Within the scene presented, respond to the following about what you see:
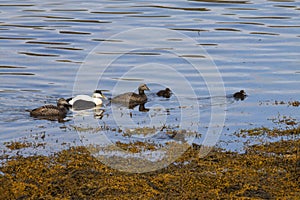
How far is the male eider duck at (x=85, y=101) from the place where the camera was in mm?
16125

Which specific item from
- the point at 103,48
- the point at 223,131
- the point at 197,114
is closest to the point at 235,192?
the point at 223,131

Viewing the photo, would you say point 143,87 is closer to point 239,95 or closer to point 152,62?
point 239,95

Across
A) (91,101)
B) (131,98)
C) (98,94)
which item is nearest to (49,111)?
(91,101)

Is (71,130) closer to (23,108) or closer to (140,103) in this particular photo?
(23,108)

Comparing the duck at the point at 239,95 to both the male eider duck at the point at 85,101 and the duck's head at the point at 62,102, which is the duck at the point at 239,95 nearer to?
the male eider duck at the point at 85,101

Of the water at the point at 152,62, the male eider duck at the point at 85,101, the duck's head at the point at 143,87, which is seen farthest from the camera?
the duck's head at the point at 143,87

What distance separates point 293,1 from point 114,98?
20446 millimetres

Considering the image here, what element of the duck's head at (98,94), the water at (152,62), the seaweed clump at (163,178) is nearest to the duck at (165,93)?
the water at (152,62)

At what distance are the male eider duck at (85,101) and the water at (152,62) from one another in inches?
20.3

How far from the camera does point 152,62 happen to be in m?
21.2

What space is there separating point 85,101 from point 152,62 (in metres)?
5.28

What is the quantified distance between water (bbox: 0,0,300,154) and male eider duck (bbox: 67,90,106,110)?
0.52m

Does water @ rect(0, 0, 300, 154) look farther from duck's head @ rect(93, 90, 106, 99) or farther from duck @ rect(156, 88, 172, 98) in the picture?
duck's head @ rect(93, 90, 106, 99)

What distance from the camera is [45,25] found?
2831 cm
